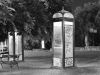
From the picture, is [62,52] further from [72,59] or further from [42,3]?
[42,3]

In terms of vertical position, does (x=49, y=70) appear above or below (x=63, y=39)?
below

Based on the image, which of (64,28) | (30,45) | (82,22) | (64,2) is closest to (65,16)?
(64,28)

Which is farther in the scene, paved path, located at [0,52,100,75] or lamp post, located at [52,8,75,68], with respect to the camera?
lamp post, located at [52,8,75,68]

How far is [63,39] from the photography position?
17328 mm

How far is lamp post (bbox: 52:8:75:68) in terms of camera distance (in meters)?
17.3

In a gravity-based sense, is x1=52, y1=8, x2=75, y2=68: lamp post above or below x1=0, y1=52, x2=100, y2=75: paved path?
above

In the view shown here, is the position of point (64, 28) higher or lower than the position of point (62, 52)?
higher

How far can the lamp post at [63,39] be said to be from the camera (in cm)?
1730

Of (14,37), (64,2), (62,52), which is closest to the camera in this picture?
(62,52)

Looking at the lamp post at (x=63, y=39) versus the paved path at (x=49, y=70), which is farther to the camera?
the lamp post at (x=63, y=39)

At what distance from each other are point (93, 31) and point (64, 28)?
29.8 m

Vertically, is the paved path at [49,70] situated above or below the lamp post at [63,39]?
below

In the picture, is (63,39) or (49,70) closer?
(49,70)

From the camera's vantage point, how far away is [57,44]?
1762cm
